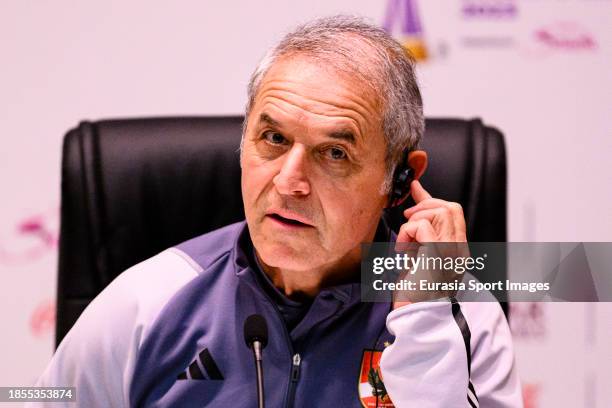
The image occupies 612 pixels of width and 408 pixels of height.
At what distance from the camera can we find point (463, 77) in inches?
82.5

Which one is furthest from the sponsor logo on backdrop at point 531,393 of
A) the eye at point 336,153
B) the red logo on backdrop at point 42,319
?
the red logo on backdrop at point 42,319

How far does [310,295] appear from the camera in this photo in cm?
137

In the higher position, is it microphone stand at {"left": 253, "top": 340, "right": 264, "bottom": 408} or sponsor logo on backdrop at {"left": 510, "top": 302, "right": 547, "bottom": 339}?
microphone stand at {"left": 253, "top": 340, "right": 264, "bottom": 408}

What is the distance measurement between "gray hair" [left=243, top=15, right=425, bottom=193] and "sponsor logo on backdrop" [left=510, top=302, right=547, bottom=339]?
86 cm

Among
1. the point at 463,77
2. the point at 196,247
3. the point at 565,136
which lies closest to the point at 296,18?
the point at 463,77

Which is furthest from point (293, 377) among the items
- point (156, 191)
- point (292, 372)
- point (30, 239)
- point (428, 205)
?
point (30, 239)

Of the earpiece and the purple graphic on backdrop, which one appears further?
the purple graphic on backdrop

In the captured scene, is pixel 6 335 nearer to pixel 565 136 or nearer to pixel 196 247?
pixel 196 247

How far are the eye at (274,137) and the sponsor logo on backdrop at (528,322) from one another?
1036 mm

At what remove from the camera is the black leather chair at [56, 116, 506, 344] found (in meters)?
1.54

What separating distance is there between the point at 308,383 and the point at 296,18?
1.14 meters

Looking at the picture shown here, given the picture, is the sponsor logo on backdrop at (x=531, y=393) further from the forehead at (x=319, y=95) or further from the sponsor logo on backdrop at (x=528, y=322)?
the forehead at (x=319, y=95)

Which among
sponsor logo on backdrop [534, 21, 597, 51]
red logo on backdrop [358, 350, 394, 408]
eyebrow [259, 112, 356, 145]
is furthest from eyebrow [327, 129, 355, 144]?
sponsor logo on backdrop [534, 21, 597, 51]

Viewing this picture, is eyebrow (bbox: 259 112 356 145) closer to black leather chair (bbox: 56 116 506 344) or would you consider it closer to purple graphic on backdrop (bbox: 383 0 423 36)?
black leather chair (bbox: 56 116 506 344)
